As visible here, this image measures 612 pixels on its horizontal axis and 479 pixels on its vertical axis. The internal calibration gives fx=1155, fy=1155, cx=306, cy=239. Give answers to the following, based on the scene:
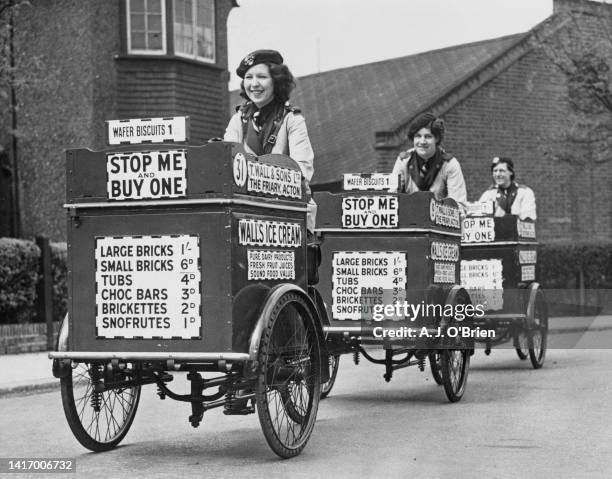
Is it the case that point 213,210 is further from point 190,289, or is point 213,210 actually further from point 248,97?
point 248,97

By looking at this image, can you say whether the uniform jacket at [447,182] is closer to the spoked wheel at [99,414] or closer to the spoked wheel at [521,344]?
the spoked wheel at [521,344]

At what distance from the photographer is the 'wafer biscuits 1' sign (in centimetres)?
645

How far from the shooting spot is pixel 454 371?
9391 mm

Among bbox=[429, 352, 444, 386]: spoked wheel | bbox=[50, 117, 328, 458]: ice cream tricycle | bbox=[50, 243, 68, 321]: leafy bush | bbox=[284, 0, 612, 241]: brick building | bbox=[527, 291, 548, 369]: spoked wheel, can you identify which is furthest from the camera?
bbox=[284, 0, 612, 241]: brick building

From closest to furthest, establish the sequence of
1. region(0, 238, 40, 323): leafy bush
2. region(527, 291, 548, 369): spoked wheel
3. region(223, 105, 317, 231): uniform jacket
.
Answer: region(223, 105, 317, 231): uniform jacket < region(527, 291, 548, 369): spoked wheel < region(0, 238, 40, 323): leafy bush

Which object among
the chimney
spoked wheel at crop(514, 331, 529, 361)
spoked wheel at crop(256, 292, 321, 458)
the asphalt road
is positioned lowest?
the asphalt road

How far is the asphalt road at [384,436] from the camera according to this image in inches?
252

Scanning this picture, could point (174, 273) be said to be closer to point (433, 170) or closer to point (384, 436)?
→ point (384, 436)

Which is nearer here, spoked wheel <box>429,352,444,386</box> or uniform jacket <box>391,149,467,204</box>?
spoked wheel <box>429,352,444,386</box>

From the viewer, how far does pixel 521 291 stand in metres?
12.2

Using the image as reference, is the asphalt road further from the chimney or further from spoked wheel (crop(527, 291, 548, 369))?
Answer: the chimney

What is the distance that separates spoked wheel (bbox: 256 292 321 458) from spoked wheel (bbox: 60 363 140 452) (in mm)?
935

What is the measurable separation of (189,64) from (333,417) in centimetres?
1407

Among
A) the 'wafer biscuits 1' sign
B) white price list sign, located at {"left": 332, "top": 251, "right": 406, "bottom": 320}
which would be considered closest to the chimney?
white price list sign, located at {"left": 332, "top": 251, "right": 406, "bottom": 320}
